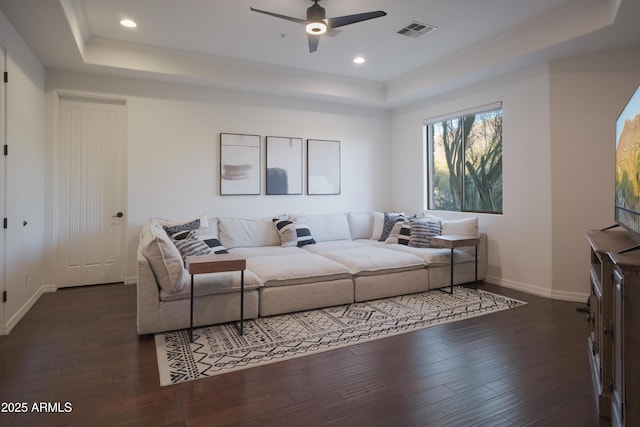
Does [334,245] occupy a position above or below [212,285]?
above

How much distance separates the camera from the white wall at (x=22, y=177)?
10.5 feet

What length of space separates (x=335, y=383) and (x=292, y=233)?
9.30 ft

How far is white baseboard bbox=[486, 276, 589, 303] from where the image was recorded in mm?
3994

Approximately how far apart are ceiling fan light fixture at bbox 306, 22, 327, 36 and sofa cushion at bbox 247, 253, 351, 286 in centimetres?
220

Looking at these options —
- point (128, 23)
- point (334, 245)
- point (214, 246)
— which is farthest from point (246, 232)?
point (128, 23)

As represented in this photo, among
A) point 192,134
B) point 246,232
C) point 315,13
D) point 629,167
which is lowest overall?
point 246,232

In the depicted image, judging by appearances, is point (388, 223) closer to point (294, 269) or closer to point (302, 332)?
point (294, 269)

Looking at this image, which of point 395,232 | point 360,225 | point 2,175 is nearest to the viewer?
point 2,175

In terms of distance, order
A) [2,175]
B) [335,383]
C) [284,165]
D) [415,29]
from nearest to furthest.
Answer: [335,383]
[2,175]
[415,29]
[284,165]

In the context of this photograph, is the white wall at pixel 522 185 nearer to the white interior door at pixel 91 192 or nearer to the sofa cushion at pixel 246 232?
the sofa cushion at pixel 246 232

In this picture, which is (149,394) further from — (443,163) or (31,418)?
(443,163)

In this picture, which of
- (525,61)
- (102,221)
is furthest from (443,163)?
(102,221)

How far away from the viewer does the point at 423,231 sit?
192 inches

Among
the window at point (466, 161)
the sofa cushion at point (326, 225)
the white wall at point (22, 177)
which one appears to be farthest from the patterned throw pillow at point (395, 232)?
the white wall at point (22, 177)
